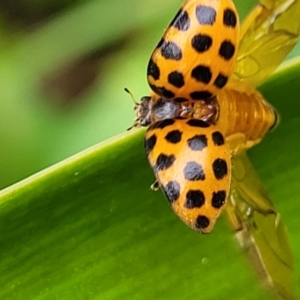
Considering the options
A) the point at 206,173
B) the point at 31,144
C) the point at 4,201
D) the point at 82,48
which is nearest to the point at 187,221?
the point at 206,173

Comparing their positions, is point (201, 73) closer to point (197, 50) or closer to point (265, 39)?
point (197, 50)

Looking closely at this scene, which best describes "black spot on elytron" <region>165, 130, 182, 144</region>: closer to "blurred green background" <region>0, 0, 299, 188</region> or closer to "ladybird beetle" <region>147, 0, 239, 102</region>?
"ladybird beetle" <region>147, 0, 239, 102</region>

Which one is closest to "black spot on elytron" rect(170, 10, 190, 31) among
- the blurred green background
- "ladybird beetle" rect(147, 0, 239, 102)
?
"ladybird beetle" rect(147, 0, 239, 102)

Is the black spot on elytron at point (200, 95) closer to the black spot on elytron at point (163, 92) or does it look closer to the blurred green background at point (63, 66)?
the black spot on elytron at point (163, 92)

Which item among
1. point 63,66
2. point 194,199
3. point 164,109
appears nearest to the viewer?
point 194,199

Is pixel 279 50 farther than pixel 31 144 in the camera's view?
No

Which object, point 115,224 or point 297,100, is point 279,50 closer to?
point 297,100

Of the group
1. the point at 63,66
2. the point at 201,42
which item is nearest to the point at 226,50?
the point at 201,42

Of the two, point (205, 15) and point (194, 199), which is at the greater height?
point (205, 15)
